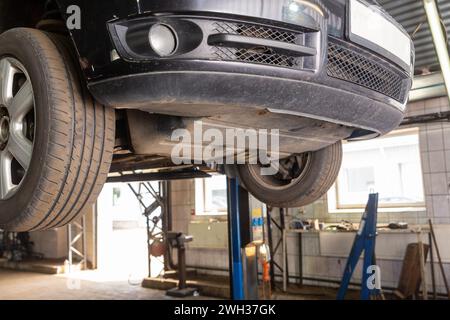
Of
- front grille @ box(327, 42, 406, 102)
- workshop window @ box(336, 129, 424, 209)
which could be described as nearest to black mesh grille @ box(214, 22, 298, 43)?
front grille @ box(327, 42, 406, 102)

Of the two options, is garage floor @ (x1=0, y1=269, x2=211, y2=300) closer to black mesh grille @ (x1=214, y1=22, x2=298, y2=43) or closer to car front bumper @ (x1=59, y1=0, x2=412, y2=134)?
car front bumper @ (x1=59, y1=0, x2=412, y2=134)

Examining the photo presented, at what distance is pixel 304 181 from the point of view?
2230 millimetres

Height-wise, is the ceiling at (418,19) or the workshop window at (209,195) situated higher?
the ceiling at (418,19)

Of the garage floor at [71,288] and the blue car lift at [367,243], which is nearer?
the blue car lift at [367,243]

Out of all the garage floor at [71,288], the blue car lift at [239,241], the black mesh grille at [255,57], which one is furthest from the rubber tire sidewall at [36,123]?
the garage floor at [71,288]

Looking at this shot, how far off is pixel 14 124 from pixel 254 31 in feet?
2.63

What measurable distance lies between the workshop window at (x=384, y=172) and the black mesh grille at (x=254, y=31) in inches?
185

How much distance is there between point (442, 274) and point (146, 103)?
485cm

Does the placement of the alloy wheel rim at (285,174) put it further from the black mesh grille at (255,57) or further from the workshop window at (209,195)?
the workshop window at (209,195)

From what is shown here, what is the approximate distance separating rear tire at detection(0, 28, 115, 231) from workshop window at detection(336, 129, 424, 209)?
476 cm

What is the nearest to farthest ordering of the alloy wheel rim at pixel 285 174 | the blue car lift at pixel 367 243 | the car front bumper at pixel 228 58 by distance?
the car front bumper at pixel 228 58 → the alloy wheel rim at pixel 285 174 → the blue car lift at pixel 367 243

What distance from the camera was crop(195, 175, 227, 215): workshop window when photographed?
22.9 ft

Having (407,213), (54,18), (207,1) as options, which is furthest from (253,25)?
(407,213)

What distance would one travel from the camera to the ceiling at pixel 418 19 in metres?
3.17
